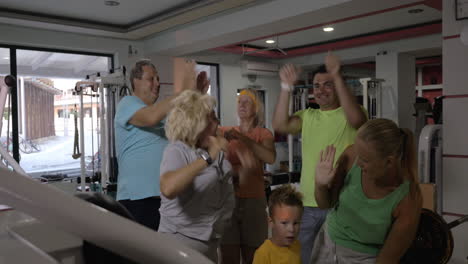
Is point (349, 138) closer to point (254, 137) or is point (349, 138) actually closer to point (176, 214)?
point (254, 137)

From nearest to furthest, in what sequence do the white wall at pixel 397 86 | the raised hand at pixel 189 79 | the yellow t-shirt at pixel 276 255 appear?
the yellow t-shirt at pixel 276 255
the raised hand at pixel 189 79
the white wall at pixel 397 86

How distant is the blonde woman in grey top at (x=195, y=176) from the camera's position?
142 centimetres

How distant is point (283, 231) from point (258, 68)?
6264 mm

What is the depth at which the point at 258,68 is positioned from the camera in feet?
25.4

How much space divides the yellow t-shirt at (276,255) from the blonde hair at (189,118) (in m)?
0.59

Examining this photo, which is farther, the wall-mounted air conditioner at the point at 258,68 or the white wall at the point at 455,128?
the wall-mounted air conditioner at the point at 258,68

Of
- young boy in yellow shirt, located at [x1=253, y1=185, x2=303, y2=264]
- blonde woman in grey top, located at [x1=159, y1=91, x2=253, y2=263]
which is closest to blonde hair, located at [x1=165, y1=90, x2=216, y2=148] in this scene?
blonde woman in grey top, located at [x1=159, y1=91, x2=253, y2=263]

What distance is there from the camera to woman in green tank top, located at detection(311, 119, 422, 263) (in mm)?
1230

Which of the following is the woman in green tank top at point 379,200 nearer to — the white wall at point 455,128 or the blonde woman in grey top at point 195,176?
the blonde woman in grey top at point 195,176

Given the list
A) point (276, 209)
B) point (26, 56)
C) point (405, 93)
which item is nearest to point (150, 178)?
point (276, 209)

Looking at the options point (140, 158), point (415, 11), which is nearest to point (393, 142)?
point (140, 158)

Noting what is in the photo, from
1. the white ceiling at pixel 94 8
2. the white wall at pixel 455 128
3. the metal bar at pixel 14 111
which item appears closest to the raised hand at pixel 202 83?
the white wall at pixel 455 128

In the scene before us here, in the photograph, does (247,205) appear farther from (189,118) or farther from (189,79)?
(189,118)

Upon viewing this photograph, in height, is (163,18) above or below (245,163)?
above
